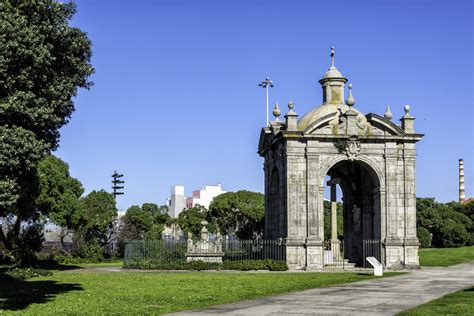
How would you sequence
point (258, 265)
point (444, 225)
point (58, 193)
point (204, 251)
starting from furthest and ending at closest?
point (444, 225), point (58, 193), point (204, 251), point (258, 265)

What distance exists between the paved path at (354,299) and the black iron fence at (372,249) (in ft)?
31.5

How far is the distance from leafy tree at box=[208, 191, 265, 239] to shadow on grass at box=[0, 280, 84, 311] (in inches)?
2168

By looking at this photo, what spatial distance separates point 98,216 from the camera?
184 ft

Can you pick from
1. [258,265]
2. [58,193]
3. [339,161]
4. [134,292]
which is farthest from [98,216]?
[134,292]

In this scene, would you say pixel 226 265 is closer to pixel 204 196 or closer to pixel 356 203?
pixel 356 203

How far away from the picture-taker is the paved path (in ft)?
54.2

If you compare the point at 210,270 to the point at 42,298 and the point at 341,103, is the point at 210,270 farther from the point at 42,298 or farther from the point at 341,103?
the point at 42,298

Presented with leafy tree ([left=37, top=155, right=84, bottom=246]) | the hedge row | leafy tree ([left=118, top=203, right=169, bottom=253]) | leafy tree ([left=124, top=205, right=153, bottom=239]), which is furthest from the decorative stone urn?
leafy tree ([left=124, top=205, right=153, bottom=239])

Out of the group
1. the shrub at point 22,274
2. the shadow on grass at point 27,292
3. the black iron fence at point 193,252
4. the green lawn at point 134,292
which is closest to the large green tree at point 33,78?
the shadow on grass at point 27,292

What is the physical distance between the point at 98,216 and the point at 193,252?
66.5 ft

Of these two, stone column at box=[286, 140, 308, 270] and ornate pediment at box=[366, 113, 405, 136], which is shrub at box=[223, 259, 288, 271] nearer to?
stone column at box=[286, 140, 308, 270]

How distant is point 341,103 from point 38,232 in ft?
78.4

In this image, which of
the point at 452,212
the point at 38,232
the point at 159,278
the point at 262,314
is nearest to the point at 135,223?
the point at 38,232

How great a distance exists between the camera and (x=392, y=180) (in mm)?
37062
